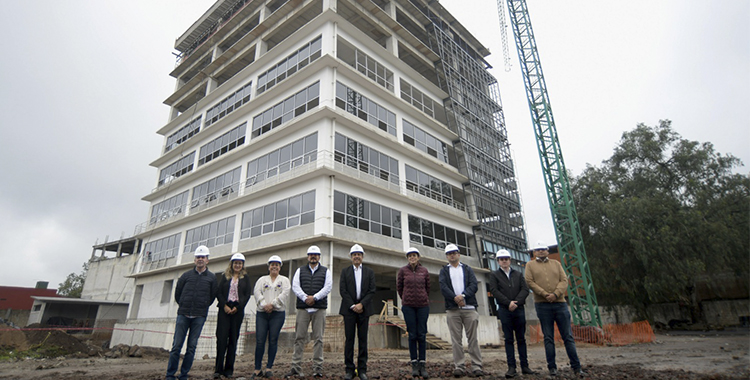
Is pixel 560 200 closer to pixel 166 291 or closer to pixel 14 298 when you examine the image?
pixel 166 291

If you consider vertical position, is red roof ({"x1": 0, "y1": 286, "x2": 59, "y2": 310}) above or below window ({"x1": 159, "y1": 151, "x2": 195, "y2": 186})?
below

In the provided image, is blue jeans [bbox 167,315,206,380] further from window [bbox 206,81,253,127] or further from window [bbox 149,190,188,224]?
window [bbox 149,190,188,224]

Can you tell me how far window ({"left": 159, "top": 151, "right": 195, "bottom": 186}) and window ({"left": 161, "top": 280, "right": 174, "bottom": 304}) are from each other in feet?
27.7

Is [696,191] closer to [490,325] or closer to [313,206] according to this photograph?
[490,325]

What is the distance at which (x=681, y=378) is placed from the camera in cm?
555

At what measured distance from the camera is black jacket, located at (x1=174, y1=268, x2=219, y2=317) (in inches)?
231

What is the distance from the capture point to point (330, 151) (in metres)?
19.8

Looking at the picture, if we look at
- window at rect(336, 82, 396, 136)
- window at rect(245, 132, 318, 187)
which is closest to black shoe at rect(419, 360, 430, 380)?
window at rect(245, 132, 318, 187)

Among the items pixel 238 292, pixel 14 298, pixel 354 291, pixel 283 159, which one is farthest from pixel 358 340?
pixel 14 298

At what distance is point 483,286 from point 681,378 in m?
21.4

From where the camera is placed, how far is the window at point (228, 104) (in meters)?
27.0

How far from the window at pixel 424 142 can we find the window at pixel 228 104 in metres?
11.2

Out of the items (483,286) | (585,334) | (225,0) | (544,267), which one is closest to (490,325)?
(585,334)

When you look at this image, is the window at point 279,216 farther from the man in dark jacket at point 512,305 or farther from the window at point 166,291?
the man in dark jacket at point 512,305
